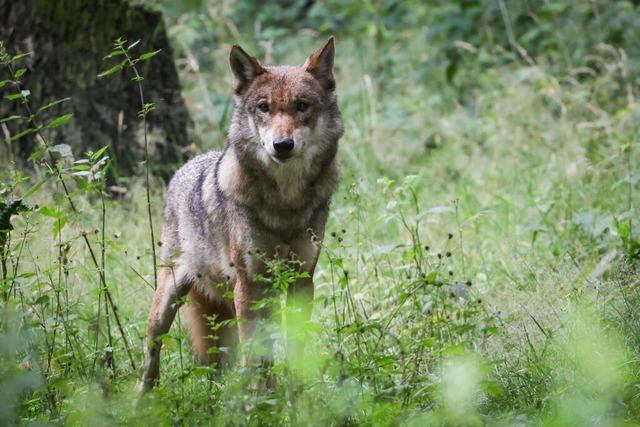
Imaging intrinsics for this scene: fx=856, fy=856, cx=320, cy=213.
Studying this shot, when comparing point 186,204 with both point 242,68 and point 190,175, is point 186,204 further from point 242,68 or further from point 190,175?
point 242,68

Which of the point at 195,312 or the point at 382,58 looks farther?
the point at 382,58

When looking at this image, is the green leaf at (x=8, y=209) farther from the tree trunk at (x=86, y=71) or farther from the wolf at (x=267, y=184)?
the tree trunk at (x=86, y=71)

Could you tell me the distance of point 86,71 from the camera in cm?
731

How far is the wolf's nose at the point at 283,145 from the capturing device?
4234mm

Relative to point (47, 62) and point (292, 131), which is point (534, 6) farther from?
point (292, 131)

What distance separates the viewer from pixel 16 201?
383 cm

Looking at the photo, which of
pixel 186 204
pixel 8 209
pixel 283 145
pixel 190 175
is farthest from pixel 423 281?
pixel 190 175

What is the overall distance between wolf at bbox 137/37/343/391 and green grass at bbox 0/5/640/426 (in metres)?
0.23

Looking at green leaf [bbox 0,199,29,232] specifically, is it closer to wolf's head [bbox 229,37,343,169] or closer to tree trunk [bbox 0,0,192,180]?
wolf's head [bbox 229,37,343,169]

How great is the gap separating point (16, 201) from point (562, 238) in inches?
146

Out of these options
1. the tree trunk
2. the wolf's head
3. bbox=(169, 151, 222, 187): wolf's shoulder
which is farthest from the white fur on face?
the tree trunk

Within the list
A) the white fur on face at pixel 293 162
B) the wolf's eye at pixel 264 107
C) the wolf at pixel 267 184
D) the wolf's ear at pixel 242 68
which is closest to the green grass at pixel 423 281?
the wolf at pixel 267 184

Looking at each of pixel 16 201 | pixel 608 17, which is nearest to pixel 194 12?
pixel 608 17

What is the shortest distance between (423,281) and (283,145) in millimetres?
1079
